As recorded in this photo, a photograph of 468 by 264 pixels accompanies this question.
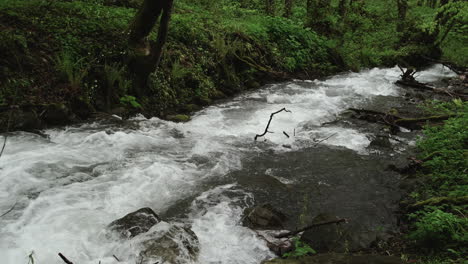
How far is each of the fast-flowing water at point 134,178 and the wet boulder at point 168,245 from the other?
0.14 meters

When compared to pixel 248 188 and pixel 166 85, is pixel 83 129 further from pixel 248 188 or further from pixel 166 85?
pixel 248 188

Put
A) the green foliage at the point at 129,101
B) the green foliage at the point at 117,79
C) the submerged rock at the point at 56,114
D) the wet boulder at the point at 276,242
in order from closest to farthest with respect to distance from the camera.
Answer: the wet boulder at the point at 276,242 < the submerged rock at the point at 56,114 < the green foliage at the point at 117,79 < the green foliage at the point at 129,101

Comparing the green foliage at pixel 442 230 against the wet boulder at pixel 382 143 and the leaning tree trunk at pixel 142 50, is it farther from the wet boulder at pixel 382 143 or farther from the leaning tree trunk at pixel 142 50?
the leaning tree trunk at pixel 142 50

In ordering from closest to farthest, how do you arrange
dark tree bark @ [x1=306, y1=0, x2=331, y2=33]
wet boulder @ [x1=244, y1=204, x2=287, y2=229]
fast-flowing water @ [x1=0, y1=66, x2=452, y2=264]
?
1. fast-flowing water @ [x1=0, y1=66, x2=452, y2=264]
2. wet boulder @ [x1=244, y1=204, x2=287, y2=229]
3. dark tree bark @ [x1=306, y1=0, x2=331, y2=33]

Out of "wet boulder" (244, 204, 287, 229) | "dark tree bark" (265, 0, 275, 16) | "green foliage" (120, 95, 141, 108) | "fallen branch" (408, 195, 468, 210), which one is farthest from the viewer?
"dark tree bark" (265, 0, 275, 16)

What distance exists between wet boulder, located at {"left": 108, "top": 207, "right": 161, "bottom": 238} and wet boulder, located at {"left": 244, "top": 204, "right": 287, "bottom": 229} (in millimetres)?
1209

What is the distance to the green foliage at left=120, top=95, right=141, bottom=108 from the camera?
7709mm

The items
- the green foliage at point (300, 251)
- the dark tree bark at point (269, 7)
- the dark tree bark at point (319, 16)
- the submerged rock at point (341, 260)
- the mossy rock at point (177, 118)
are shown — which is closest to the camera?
the submerged rock at point (341, 260)

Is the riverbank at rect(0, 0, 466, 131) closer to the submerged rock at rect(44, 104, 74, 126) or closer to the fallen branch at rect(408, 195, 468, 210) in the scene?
the submerged rock at rect(44, 104, 74, 126)

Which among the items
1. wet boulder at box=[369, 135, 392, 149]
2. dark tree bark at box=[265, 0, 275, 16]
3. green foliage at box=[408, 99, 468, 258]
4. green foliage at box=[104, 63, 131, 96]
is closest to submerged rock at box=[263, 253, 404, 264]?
green foliage at box=[408, 99, 468, 258]

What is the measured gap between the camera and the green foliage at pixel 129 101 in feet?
25.3

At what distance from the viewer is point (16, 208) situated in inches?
173

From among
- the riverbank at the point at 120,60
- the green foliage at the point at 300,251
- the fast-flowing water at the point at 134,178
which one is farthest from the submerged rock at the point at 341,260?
the riverbank at the point at 120,60

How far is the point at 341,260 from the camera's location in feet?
11.7
